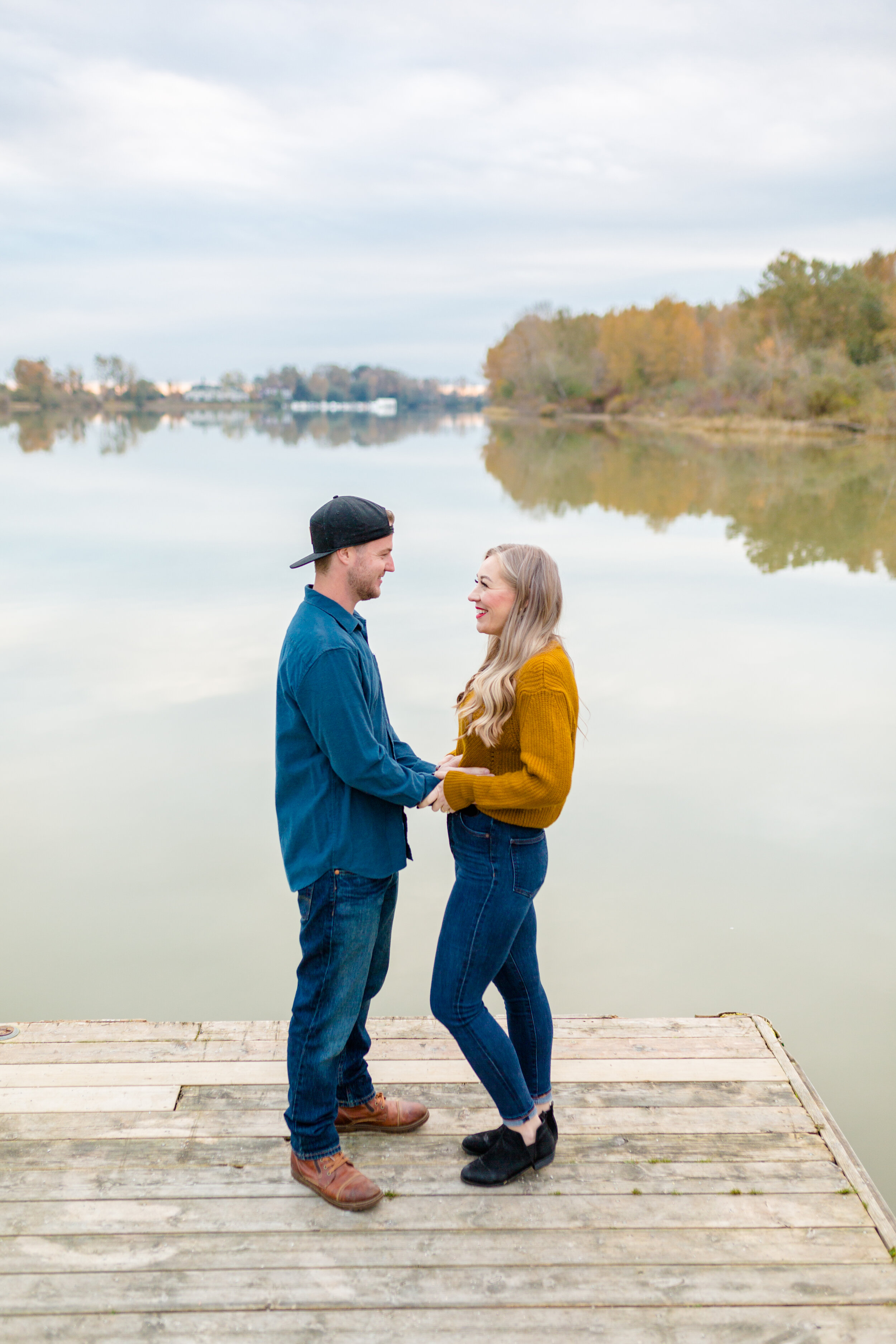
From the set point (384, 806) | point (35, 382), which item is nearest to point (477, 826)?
point (384, 806)

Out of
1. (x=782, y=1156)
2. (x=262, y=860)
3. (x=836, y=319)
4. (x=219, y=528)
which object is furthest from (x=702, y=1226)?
(x=836, y=319)

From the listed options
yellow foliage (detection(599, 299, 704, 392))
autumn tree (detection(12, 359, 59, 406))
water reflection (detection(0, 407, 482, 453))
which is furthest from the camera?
autumn tree (detection(12, 359, 59, 406))

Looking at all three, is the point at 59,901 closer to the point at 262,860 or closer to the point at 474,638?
the point at 262,860

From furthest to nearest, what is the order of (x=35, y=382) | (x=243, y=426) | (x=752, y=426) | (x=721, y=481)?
(x=35, y=382), (x=243, y=426), (x=752, y=426), (x=721, y=481)

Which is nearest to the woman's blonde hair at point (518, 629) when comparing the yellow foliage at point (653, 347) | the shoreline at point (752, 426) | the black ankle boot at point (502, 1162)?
the black ankle boot at point (502, 1162)

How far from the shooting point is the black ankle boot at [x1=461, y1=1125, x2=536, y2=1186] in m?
2.50

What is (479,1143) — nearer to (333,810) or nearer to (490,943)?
(490,943)

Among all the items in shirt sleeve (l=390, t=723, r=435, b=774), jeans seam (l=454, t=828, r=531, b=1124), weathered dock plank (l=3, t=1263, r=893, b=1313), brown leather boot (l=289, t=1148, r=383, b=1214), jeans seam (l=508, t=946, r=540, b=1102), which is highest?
shirt sleeve (l=390, t=723, r=435, b=774)

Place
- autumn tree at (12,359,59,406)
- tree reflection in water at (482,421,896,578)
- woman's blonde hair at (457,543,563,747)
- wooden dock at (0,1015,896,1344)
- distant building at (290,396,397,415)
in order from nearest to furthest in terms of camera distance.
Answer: wooden dock at (0,1015,896,1344) < woman's blonde hair at (457,543,563,747) < tree reflection in water at (482,421,896,578) < autumn tree at (12,359,59,406) < distant building at (290,396,397,415)

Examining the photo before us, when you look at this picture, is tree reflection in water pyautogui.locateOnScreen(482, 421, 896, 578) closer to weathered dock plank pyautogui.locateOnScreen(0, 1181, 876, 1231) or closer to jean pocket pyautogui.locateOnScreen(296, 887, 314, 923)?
weathered dock plank pyautogui.locateOnScreen(0, 1181, 876, 1231)

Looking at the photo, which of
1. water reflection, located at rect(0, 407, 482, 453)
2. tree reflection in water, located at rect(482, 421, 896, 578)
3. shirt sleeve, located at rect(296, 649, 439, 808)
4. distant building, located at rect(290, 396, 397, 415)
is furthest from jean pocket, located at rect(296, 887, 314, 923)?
distant building, located at rect(290, 396, 397, 415)

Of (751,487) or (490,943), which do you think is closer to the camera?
(490,943)

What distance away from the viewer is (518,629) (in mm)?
2396

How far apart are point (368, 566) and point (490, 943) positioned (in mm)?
941
